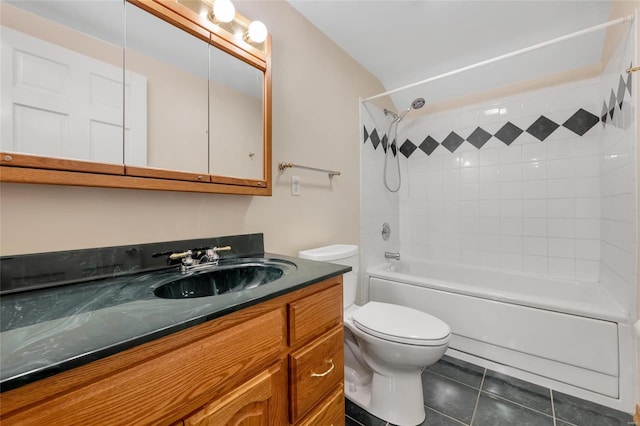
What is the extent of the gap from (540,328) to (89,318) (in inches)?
81.5

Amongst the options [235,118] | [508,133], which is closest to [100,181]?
[235,118]

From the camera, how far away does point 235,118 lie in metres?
1.28

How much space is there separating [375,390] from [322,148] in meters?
1.46

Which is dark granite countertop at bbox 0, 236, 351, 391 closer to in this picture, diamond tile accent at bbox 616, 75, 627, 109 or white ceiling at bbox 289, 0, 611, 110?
white ceiling at bbox 289, 0, 611, 110

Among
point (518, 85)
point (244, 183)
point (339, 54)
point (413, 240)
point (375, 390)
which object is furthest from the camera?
point (413, 240)

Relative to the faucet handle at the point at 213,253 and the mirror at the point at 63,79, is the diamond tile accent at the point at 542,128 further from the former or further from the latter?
the mirror at the point at 63,79

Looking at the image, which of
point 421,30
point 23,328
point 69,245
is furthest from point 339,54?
point 23,328

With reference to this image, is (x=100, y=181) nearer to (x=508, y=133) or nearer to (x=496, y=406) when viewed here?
(x=496, y=406)

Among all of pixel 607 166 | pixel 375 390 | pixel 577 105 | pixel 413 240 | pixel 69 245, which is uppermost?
pixel 577 105

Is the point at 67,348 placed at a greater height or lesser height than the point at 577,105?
lesser

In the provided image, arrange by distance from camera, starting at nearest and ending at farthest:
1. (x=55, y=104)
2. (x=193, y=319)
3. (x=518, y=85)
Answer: (x=193, y=319)
(x=55, y=104)
(x=518, y=85)

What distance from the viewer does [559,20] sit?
1.72m

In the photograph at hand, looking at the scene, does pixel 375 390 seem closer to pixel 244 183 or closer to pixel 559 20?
pixel 244 183

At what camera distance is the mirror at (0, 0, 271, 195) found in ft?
2.52
